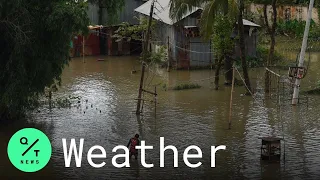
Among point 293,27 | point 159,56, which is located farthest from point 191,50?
point 293,27

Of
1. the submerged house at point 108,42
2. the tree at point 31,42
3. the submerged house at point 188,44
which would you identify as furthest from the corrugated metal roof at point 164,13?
the tree at point 31,42

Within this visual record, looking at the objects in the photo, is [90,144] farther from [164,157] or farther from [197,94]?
[197,94]

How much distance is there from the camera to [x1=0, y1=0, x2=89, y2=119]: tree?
1448cm

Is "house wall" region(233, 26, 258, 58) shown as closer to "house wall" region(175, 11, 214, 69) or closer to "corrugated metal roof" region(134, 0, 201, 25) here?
"house wall" region(175, 11, 214, 69)

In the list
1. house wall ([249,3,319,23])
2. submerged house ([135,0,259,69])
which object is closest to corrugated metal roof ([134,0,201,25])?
submerged house ([135,0,259,69])

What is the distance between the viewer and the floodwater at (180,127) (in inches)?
492

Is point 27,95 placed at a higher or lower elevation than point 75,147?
higher

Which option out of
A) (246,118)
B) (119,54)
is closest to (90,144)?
(246,118)

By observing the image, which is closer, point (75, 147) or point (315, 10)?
point (75, 147)

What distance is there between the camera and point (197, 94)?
2144cm

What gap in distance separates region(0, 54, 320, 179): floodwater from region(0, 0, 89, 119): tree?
1.39 m

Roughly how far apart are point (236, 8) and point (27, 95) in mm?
7687

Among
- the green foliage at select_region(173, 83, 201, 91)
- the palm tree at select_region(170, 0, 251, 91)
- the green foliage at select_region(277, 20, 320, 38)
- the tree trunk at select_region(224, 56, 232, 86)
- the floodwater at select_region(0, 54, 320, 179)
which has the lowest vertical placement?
the floodwater at select_region(0, 54, 320, 179)

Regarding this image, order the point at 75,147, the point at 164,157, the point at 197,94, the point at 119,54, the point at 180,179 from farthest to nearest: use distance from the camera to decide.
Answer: the point at 119,54 → the point at 197,94 → the point at 75,147 → the point at 164,157 → the point at 180,179
